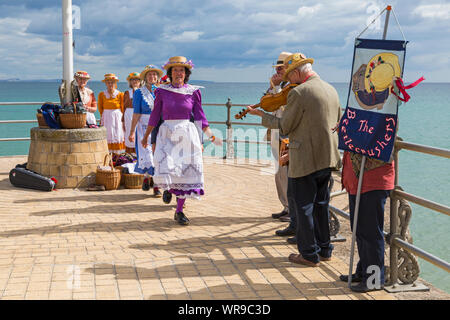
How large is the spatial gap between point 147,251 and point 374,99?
2.72 meters

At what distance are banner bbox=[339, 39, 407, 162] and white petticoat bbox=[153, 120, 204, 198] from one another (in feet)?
8.73

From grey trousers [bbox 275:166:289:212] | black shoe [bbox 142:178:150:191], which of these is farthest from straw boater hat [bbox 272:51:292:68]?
black shoe [bbox 142:178:150:191]

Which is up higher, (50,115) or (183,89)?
A: (183,89)

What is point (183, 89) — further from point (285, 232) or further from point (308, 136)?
point (308, 136)

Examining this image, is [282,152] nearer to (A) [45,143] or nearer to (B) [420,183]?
(A) [45,143]

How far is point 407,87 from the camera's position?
139 inches

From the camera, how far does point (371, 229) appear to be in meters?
3.86

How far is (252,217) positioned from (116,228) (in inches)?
70.9

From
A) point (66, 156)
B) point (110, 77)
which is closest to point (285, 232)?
point (66, 156)

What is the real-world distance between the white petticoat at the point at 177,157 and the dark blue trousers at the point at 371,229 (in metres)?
2.75

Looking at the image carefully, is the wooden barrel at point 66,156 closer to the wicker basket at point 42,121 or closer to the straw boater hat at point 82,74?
the wicker basket at point 42,121

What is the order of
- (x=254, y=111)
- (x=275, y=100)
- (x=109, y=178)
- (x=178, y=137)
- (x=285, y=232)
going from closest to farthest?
1. (x=254, y=111)
2. (x=275, y=100)
3. (x=285, y=232)
4. (x=178, y=137)
5. (x=109, y=178)

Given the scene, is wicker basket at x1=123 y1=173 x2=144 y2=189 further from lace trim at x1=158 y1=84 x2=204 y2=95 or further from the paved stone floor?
lace trim at x1=158 y1=84 x2=204 y2=95
